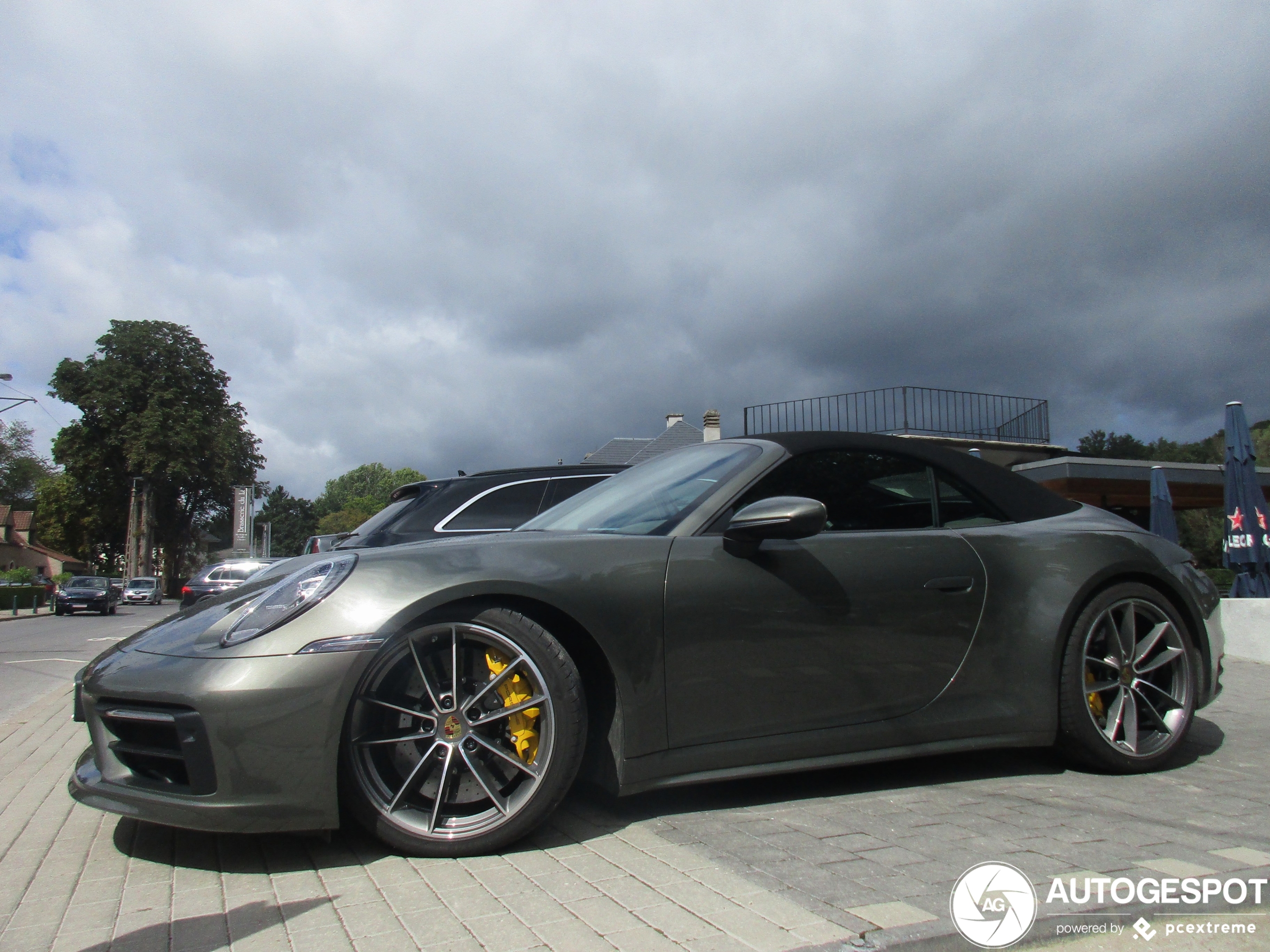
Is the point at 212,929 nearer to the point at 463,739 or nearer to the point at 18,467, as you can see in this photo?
the point at 463,739

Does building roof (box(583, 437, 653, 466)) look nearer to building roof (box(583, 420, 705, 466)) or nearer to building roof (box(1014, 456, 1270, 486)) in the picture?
building roof (box(583, 420, 705, 466))

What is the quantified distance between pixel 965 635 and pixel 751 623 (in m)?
0.93

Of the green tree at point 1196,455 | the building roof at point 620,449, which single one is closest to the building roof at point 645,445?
the building roof at point 620,449

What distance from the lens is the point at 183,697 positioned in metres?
2.64


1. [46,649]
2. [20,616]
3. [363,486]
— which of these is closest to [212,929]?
[46,649]

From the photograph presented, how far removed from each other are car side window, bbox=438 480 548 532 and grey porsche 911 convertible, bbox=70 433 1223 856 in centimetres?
305

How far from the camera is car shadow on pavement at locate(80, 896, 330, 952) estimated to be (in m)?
2.20

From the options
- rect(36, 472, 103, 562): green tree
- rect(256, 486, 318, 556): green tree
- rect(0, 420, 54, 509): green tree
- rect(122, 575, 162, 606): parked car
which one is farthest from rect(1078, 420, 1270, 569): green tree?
rect(256, 486, 318, 556): green tree

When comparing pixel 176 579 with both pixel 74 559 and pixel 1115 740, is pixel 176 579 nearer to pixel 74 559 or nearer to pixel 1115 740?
pixel 74 559

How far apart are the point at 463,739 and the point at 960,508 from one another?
2202mm

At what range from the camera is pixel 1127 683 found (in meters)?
3.76

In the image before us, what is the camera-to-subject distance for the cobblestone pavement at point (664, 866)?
87.3 inches

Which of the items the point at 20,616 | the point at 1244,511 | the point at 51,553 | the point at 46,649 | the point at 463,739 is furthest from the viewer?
the point at 51,553

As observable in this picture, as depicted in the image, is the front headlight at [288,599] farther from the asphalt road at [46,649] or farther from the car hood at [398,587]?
the asphalt road at [46,649]
